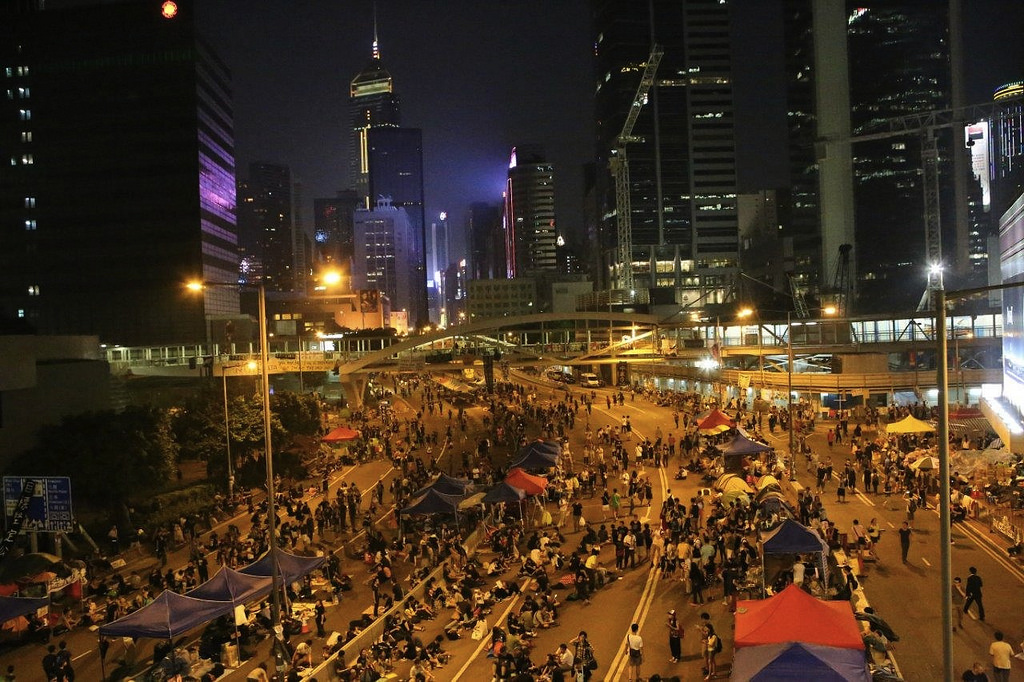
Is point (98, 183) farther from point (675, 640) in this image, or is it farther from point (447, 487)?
point (675, 640)

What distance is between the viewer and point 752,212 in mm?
173125

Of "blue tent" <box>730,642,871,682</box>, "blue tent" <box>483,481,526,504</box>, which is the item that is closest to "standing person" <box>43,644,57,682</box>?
"blue tent" <box>483,481,526,504</box>

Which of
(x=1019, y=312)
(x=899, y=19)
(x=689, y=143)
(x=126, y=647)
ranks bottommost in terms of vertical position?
(x=126, y=647)

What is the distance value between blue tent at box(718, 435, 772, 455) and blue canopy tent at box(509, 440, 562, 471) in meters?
6.79

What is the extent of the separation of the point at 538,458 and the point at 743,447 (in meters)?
7.95

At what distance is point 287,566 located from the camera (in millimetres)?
20297

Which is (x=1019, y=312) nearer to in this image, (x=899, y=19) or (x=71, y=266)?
(x=71, y=266)

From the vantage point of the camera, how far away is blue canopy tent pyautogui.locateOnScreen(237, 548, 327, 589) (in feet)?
65.5

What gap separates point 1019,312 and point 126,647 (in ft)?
111

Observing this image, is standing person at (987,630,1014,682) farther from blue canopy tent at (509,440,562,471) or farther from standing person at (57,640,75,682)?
blue canopy tent at (509,440,562,471)

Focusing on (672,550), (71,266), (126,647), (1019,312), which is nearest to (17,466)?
(126,647)

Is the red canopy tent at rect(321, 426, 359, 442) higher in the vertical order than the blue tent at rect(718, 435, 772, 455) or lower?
lower

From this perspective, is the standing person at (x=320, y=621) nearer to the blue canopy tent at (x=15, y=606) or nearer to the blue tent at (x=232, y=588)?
the blue tent at (x=232, y=588)

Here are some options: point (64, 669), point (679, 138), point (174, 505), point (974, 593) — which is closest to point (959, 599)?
point (974, 593)
